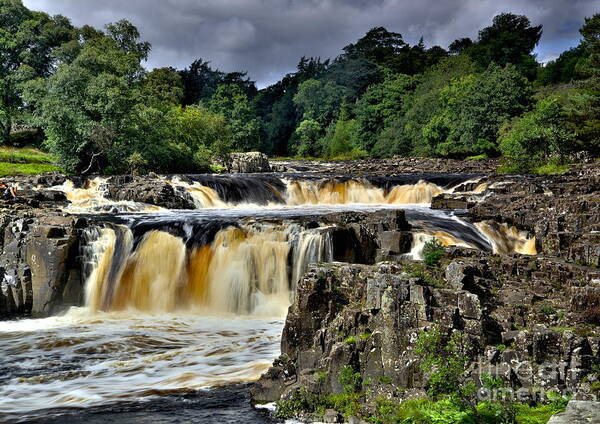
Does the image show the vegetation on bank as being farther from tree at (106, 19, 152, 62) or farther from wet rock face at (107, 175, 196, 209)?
tree at (106, 19, 152, 62)

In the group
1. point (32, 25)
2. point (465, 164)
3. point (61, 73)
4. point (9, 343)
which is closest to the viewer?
point (9, 343)

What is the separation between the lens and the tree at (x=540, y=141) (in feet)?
135

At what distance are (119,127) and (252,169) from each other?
1413cm

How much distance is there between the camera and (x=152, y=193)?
30.7m

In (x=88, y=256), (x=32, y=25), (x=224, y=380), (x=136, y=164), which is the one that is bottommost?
(x=224, y=380)

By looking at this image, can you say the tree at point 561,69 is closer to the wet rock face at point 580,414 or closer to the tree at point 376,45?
the tree at point 376,45

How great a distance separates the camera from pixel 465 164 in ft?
161

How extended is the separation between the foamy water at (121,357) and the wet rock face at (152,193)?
12.8 meters

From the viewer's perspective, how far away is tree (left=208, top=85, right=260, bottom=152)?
8100 centimetres

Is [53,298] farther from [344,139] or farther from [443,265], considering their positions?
[344,139]

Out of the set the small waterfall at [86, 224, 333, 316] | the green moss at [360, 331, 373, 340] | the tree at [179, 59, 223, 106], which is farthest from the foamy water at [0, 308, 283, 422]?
the tree at [179, 59, 223, 106]

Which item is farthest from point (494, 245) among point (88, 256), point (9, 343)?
point (9, 343)

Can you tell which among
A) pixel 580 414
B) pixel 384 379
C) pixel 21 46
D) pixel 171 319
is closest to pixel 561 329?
pixel 384 379

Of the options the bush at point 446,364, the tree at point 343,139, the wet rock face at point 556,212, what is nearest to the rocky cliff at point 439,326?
the bush at point 446,364
